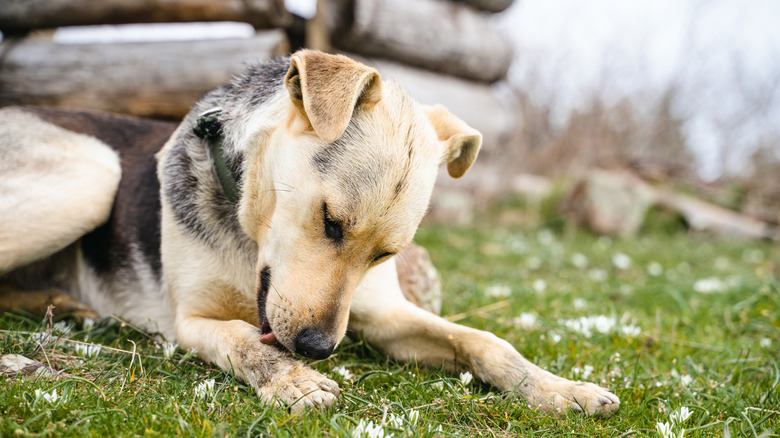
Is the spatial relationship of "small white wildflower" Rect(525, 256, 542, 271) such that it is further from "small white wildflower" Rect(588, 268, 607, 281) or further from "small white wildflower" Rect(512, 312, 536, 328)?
"small white wildflower" Rect(512, 312, 536, 328)

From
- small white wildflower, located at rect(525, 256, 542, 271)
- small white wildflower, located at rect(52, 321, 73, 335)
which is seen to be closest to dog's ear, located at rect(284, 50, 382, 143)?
small white wildflower, located at rect(52, 321, 73, 335)

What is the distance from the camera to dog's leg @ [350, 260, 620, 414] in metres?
2.44

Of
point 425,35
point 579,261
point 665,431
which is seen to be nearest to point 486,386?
point 665,431

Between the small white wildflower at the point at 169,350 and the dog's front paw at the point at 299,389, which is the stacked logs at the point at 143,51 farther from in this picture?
the dog's front paw at the point at 299,389

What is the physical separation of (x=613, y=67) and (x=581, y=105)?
199 centimetres

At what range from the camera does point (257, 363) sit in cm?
240

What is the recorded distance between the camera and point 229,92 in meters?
3.27

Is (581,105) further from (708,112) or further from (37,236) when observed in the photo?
(37,236)

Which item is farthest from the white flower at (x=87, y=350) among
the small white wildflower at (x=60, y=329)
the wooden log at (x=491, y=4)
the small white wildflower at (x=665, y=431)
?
the wooden log at (x=491, y=4)

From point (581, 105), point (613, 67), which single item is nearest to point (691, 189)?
point (581, 105)

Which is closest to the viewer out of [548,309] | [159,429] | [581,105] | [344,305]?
[159,429]

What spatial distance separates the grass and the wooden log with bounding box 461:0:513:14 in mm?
4483

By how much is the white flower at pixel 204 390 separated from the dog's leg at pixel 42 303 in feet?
4.93

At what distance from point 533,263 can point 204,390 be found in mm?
5294
